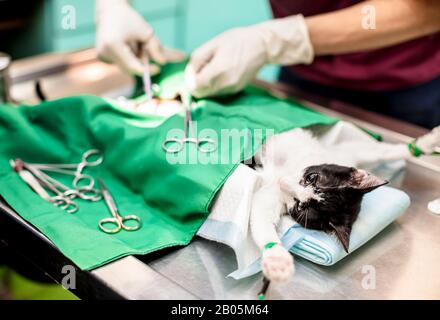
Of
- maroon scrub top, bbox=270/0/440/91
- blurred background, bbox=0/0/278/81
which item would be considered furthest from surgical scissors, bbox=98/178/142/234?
blurred background, bbox=0/0/278/81

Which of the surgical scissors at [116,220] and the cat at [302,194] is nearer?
the cat at [302,194]

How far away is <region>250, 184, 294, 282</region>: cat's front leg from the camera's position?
739 millimetres

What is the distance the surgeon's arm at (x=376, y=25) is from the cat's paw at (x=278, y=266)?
597 mm

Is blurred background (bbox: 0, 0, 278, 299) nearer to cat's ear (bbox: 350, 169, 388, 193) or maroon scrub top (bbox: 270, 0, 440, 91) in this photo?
maroon scrub top (bbox: 270, 0, 440, 91)

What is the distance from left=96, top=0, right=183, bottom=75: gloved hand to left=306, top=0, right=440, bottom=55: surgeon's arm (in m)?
0.41

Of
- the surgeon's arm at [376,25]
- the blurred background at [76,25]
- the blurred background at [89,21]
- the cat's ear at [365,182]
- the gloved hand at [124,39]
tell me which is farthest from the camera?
the blurred background at [89,21]

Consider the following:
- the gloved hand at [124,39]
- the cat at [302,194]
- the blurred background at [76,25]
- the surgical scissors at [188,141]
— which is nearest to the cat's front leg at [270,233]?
the cat at [302,194]

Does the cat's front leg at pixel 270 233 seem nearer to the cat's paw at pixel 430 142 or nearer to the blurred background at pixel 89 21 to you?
the cat's paw at pixel 430 142

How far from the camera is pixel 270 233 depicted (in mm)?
846

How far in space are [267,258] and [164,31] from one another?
2.46m

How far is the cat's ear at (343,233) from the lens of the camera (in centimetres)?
83

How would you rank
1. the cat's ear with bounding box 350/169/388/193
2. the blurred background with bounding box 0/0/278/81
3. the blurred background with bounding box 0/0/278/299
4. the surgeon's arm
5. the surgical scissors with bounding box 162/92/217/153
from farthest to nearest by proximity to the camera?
the blurred background with bounding box 0/0/278/81, the blurred background with bounding box 0/0/278/299, the surgeon's arm, the surgical scissors with bounding box 162/92/217/153, the cat's ear with bounding box 350/169/388/193

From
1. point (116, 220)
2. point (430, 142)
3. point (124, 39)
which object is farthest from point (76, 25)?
point (430, 142)

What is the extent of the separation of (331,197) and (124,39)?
0.71m
